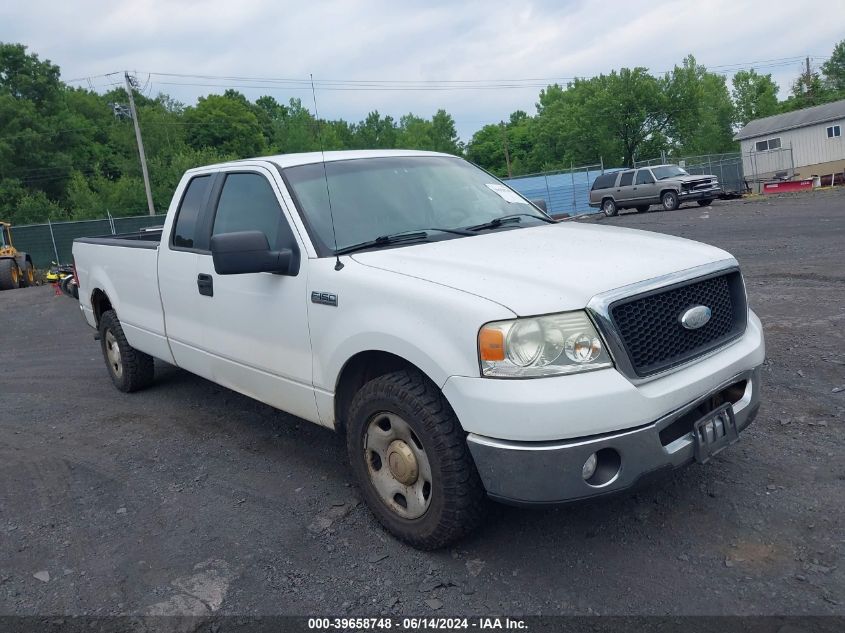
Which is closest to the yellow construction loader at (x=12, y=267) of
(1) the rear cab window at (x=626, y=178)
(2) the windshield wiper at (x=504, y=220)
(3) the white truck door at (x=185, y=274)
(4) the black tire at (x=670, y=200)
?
(3) the white truck door at (x=185, y=274)

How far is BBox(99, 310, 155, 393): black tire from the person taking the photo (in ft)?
20.9

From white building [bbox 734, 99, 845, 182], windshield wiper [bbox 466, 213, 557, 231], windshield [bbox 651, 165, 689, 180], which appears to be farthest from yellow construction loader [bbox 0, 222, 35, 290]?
white building [bbox 734, 99, 845, 182]

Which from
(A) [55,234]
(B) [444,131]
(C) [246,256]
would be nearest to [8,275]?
(A) [55,234]

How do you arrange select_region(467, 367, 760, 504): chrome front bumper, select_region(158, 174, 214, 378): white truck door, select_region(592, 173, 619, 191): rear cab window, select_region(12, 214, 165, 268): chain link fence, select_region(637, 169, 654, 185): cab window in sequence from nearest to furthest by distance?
1. select_region(467, 367, 760, 504): chrome front bumper
2. select_region(158, 174, 214, 378): white truck door
3. select_region(637, 169, 654, 185): cab window
4. select_region(592, 173, 619, 191): rear cab window
5. select_region(12, 214, 165, 268): chain link fence

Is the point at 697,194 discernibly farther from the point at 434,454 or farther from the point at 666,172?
the point at 434,454

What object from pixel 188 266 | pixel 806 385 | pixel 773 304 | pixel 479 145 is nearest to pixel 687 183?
pixel 773 304

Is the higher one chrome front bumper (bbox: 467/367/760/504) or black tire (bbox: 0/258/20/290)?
black tire (bbox: 0/258/20/290)

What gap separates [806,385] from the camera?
513 centimetres

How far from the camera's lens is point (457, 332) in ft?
9.81

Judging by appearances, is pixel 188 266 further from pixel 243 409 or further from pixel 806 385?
pixel 806 385

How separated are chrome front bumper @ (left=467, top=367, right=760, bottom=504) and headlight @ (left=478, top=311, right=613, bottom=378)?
29 centimetres

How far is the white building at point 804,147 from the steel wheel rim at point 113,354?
1580 inches

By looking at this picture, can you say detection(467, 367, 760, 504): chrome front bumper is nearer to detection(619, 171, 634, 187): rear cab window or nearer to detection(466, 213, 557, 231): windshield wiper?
detection(466, 213, 557, 231): windshield wiper

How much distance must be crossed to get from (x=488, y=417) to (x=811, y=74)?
82.7m
